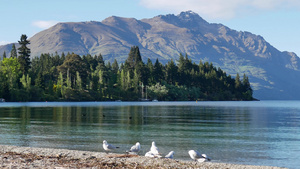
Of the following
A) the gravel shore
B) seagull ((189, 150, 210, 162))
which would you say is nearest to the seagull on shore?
seagull ((189, 150, 210, 162))

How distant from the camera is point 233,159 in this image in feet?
104

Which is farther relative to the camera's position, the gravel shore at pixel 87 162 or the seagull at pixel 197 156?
the seagull at pixel 197 156

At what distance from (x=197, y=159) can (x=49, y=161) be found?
10.3 meters

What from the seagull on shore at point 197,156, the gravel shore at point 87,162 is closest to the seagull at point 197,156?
the seagull on shore at point 197,156

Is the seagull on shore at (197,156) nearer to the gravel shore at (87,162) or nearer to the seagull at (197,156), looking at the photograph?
the seagull at (197,156)

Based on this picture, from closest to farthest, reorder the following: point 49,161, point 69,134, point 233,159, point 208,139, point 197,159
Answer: point 49,161 < point 197,159 < point 233,159 < point 208,139 < point 69,134

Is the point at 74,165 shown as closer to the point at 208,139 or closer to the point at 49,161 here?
the point at 49,161

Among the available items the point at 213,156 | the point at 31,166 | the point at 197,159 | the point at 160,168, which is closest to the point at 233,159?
the point at 213,156

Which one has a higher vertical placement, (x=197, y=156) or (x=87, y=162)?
(x=87, y=162)

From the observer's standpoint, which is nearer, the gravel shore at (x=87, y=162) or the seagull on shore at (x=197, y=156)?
the gravel shore at (x=87, y=162)

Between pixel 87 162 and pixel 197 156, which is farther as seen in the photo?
pixel 197 156

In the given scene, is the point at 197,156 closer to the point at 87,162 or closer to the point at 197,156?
the point at 197,156

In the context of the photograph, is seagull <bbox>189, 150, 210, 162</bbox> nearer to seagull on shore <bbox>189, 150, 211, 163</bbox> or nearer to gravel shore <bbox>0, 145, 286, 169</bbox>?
seagull on shore <bbox>189, 150, 211, 163</bbox>

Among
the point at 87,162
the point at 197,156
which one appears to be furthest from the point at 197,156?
the point at 87,162
